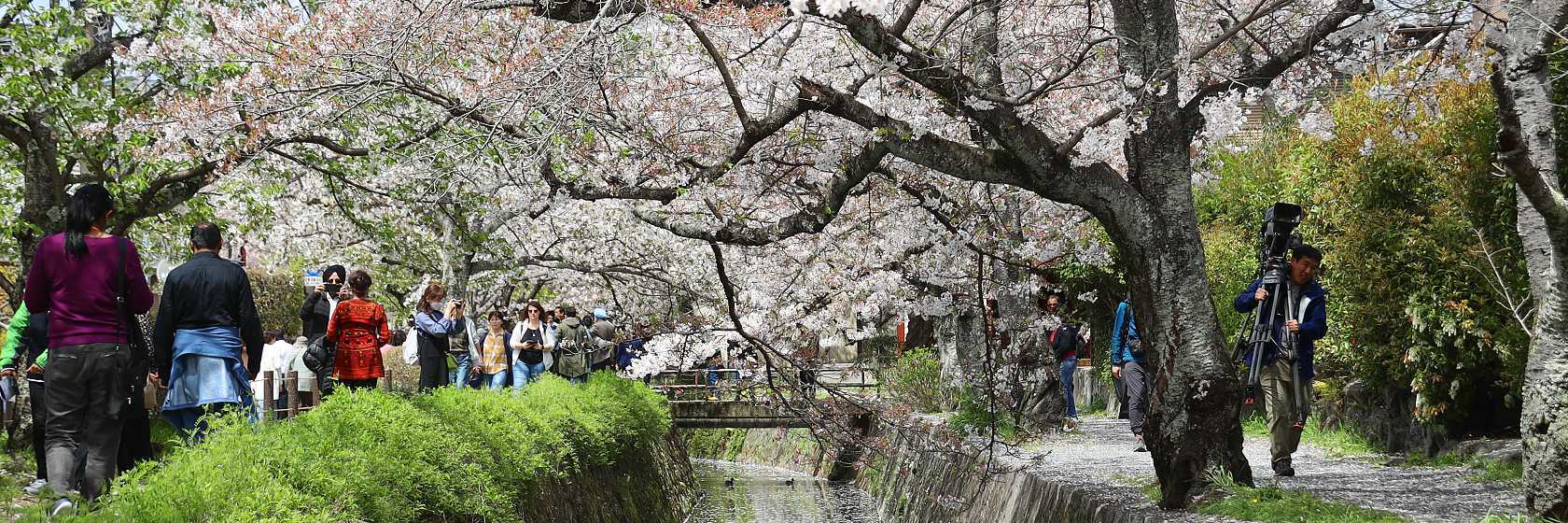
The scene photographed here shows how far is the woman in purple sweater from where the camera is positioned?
18.5 feet

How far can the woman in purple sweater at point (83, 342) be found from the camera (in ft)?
18.5

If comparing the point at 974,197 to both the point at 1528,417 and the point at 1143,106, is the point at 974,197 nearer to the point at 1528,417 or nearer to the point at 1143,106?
the point at 1143,106

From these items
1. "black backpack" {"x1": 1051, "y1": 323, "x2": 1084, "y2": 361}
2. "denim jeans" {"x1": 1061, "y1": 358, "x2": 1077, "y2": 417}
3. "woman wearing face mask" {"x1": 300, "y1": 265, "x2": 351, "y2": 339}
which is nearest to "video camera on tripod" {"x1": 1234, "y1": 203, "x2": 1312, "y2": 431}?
"black backpack" {"x1": 1051, "y1": 323, "x2": 1084, "y2": 361}

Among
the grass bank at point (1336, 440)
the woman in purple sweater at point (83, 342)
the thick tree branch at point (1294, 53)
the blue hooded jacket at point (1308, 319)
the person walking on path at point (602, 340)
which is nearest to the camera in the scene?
the woman in purple sweater at point (83, 342)

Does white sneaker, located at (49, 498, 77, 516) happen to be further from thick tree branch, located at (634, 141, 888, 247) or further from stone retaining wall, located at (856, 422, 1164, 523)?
stone retaining wall, located at (856, 422, 1164, 523)

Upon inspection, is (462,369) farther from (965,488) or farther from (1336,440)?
(1336,440)

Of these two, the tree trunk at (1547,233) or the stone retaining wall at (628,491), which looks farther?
the stone retaining wall at (628,491)

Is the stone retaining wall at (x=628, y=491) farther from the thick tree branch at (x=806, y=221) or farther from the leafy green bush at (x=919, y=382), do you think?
the leafy green bush at (x=919, y=382)

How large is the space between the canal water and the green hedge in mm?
7422

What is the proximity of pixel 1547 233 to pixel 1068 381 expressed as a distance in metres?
9.41

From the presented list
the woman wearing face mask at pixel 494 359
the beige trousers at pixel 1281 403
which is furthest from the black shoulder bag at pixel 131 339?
the woman wearing face mask at pixel 494 359

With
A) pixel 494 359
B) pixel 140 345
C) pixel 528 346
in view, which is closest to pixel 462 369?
pixel 494 359

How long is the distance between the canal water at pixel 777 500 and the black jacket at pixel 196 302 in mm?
10337

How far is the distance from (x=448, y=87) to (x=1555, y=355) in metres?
7.86
